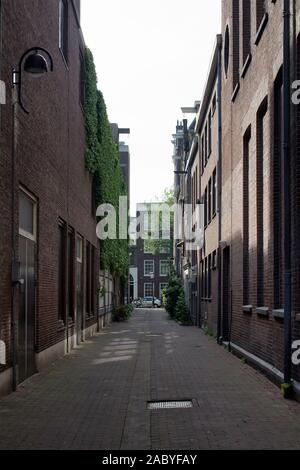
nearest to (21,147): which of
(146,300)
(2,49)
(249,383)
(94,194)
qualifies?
(2,49)

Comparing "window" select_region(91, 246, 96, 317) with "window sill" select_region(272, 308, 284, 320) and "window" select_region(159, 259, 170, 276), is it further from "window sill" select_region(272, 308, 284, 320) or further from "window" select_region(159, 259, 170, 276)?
"window" select_region(159, 259, 170, 276)

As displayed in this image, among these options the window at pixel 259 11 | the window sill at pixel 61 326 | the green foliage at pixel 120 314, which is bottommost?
the green foliage at pixel 120 314

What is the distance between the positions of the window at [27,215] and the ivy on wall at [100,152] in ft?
32.0

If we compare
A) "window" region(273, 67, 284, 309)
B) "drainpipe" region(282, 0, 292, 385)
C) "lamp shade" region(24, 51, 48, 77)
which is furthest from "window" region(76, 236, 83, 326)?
"drainpipe" region(282, 0, 292, 385)

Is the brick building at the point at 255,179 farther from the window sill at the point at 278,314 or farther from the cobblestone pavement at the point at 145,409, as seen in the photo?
the cobblestone pavement at the point at 145,409

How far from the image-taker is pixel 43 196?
44.7 ft

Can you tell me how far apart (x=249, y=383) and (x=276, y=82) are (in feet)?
17.1

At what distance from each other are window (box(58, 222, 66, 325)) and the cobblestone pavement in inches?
100

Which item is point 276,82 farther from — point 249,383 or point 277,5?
point 249,383

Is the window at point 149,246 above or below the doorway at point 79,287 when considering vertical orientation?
above

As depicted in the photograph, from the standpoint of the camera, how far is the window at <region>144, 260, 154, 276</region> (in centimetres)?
8719

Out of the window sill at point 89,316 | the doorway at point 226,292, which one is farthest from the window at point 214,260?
the window sill at point 89,316

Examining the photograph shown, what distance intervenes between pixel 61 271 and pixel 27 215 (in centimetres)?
538

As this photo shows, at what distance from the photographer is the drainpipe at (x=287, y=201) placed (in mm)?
9758
